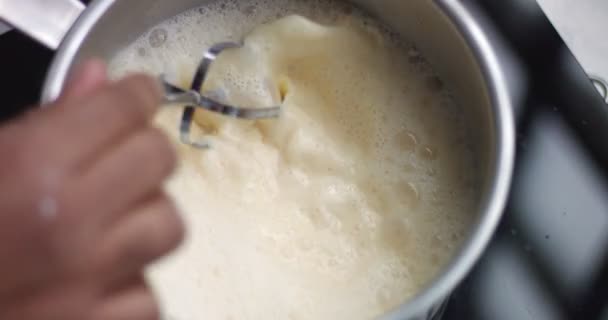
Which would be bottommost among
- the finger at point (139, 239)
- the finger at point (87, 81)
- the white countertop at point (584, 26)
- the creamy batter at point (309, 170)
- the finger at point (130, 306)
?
the white countertop at point (584, 26)

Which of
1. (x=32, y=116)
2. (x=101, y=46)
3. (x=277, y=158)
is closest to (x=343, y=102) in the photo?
(x=277, y=158)

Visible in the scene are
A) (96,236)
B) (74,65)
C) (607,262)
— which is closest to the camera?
(96,236)

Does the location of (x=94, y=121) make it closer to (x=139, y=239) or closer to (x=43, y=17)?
(x=139, y=239)

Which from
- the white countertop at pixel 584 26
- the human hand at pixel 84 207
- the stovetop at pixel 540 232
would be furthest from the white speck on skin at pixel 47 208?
the white countertop at pixel 584 26

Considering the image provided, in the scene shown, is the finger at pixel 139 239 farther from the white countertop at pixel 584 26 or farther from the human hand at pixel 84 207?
the white countertop at pixel 584 26

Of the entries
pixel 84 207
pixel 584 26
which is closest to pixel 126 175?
pixel 84 207

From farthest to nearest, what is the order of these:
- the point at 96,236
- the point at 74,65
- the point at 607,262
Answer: the point at 607,262 < the point at 74,65 < the point at 96,236

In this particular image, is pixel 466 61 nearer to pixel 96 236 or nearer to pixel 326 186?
pixel 326 186
